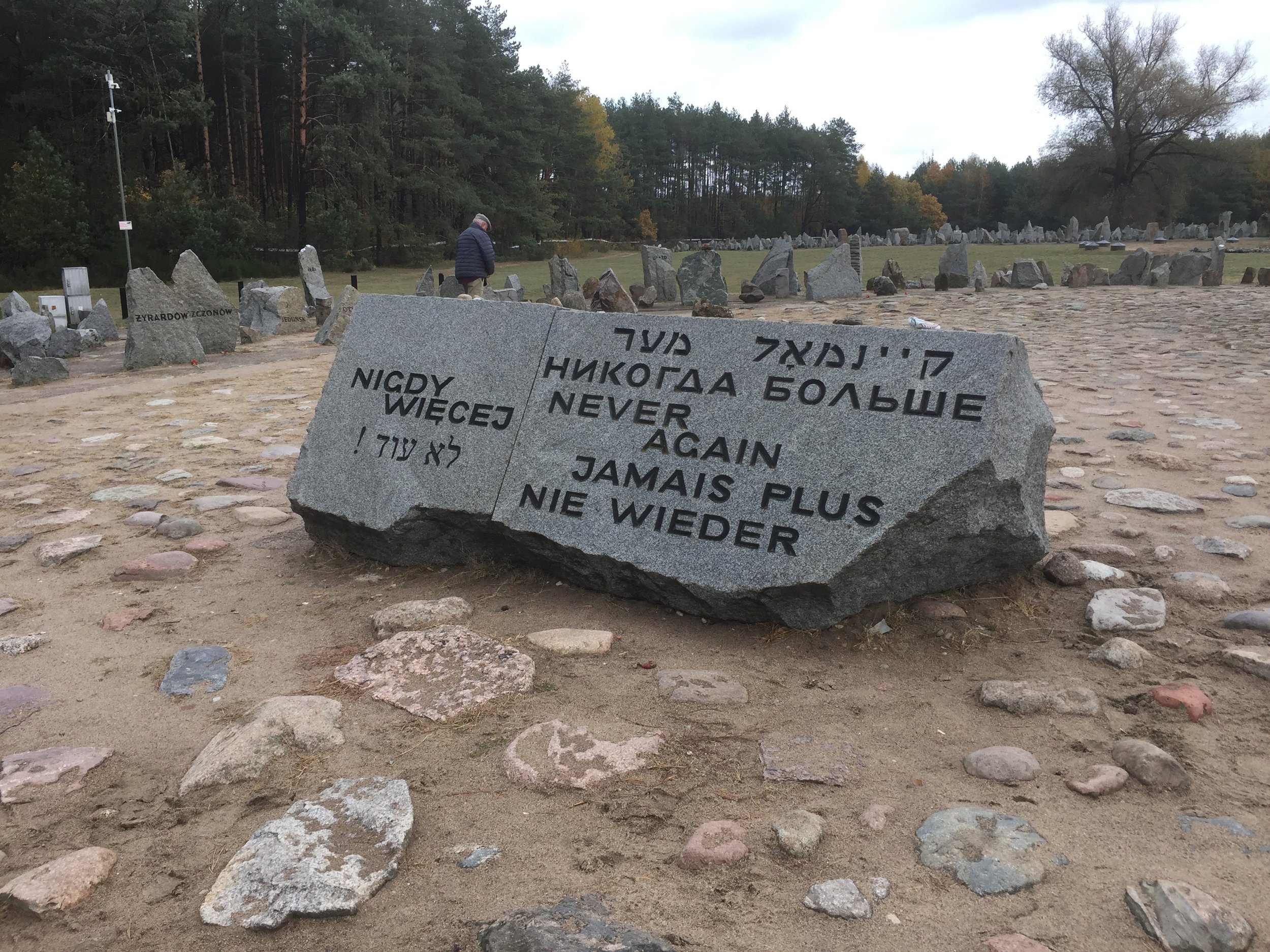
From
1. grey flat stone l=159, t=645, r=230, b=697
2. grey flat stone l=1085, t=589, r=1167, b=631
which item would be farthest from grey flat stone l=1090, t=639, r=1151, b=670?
grey flat stone l=159, t=645, r=230, b=697

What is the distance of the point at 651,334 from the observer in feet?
12.9

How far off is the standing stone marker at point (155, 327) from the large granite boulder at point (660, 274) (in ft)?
26.6

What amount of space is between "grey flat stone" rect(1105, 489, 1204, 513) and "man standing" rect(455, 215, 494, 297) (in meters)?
10.0

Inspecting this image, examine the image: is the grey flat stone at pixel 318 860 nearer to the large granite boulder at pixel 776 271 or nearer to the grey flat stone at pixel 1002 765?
the grey flat stone at pixel 1002 765

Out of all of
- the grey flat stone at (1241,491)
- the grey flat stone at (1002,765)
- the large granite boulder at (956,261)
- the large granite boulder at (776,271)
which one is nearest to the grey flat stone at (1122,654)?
the grey flat stone at (1002,765)

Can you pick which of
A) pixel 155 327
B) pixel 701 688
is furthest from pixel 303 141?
pixel 701 688

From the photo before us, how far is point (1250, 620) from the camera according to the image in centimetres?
327

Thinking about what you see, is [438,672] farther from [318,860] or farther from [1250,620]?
[1250,620]

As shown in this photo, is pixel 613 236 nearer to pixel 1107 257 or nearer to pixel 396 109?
pixel 396 109

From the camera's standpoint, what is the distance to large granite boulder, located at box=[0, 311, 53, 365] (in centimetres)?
1090

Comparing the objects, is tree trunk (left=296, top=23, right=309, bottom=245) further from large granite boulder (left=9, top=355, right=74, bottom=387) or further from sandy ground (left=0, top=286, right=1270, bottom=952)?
sandy ground (left=0, top=286, right=1270, bottom=952)

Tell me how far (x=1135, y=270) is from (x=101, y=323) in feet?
59.8

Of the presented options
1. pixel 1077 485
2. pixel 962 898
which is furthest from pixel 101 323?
pixel 962 898

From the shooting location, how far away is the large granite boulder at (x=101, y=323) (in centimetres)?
1335
